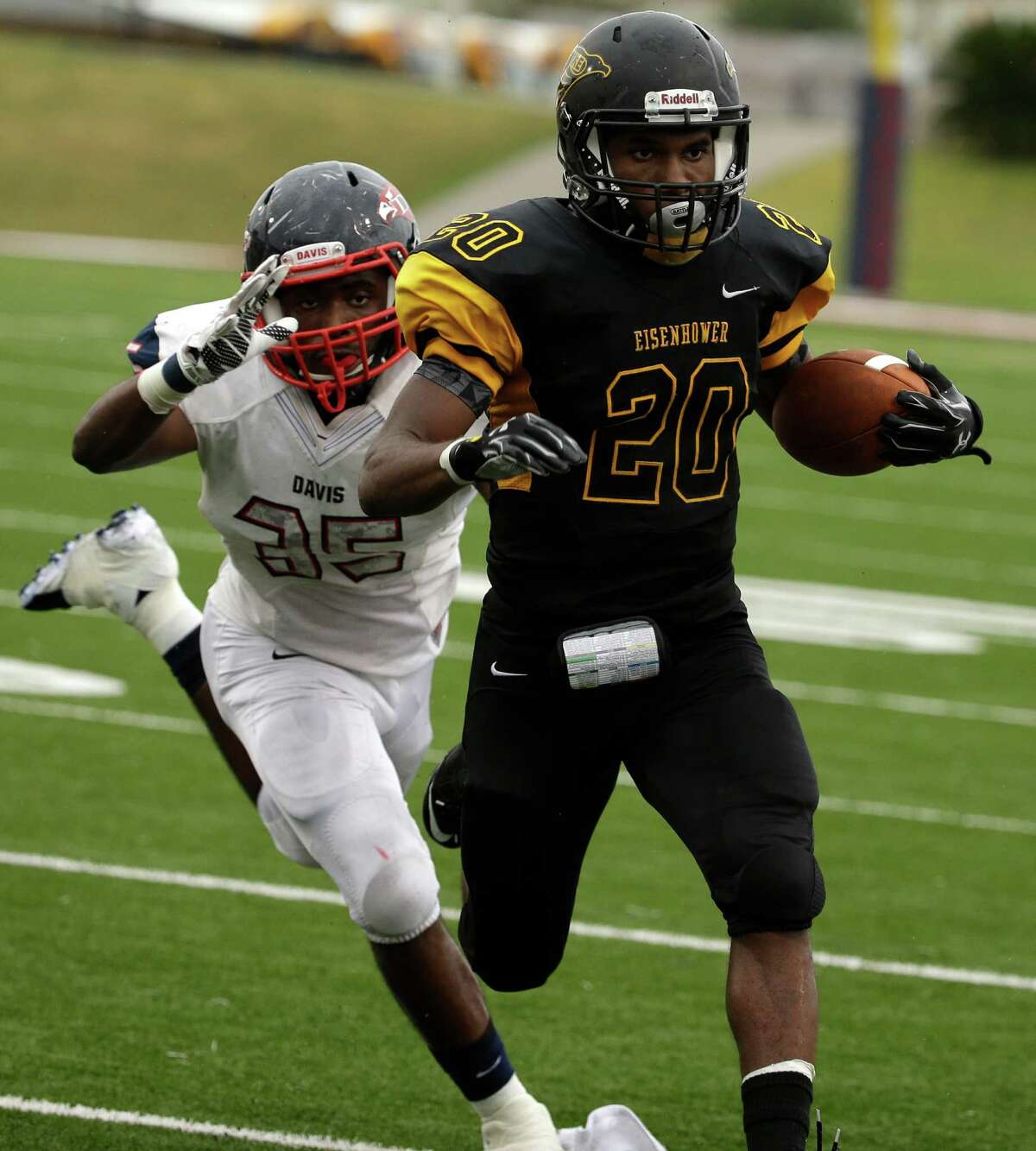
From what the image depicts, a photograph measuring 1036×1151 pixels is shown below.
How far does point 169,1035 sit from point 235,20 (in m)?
36.7

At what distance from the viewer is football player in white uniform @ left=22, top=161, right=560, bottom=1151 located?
345cm

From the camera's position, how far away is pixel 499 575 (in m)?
3.30

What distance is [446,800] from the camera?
381cm

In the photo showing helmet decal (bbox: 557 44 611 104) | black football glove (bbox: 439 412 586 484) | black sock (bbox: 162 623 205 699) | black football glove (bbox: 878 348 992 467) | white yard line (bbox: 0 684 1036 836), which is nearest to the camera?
black football glove (bbox: 439 412 586 484)

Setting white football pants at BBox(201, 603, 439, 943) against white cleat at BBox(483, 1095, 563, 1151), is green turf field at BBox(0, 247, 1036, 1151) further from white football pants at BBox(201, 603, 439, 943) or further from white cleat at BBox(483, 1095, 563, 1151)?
white football pants at BBox(201, 603, 439, 943)

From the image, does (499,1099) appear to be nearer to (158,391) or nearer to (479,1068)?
(479,1068)

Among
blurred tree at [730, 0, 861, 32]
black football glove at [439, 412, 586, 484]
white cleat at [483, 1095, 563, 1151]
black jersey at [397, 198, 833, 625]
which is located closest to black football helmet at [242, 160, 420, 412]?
black jersey at [397, 198, 833, 625]

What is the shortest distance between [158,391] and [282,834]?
88 centimetres

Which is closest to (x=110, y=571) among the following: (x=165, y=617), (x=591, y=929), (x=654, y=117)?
(x=165, y=617)

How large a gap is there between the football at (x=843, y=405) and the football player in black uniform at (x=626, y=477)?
0.35 ft

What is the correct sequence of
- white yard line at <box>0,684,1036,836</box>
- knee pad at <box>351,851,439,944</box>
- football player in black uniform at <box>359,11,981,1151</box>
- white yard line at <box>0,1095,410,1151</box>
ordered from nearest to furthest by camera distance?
football player in black uniform at <box>359,11,981,1151</box>
knee pad at <box>351,851,439,944</box>
white yard line at <box>0,1095,410,1151</box>
white yard line at <box>0,684,1036,836</box>

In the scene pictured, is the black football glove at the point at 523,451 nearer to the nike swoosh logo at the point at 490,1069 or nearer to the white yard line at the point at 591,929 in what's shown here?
the nike swoosh logo at the point at 490,1069

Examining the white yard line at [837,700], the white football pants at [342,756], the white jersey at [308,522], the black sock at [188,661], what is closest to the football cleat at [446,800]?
Answer: the white football pants at [342,756]

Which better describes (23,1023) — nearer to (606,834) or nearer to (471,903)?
(471,903)
